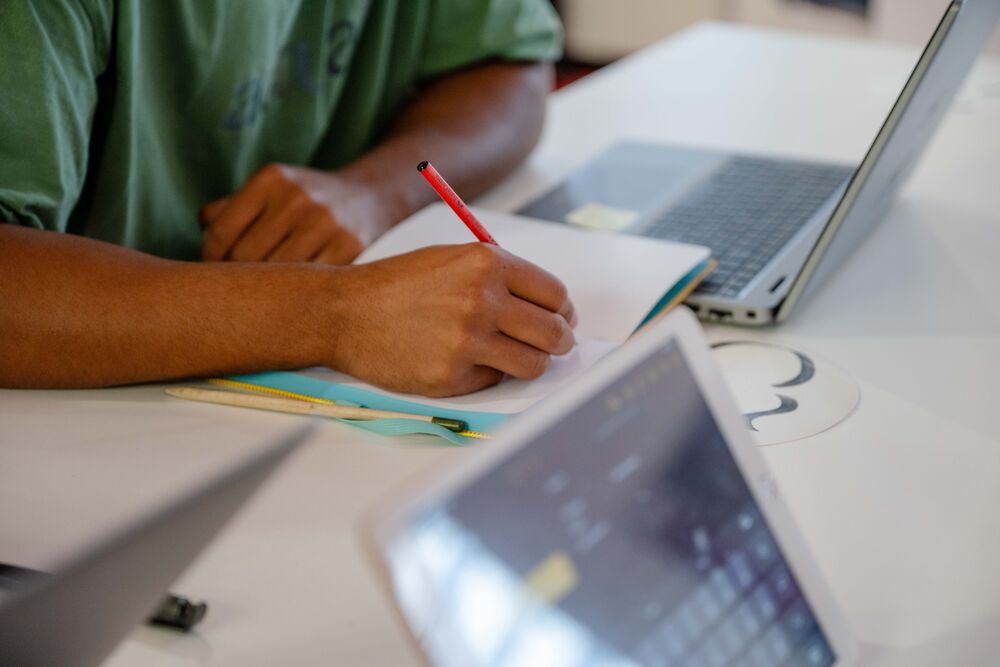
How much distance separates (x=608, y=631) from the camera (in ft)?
1.47

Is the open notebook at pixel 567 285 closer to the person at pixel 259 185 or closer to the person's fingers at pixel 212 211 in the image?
the person at pixel 259 185

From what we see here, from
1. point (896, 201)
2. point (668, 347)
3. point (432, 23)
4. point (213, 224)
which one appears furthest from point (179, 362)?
point (896, 201)

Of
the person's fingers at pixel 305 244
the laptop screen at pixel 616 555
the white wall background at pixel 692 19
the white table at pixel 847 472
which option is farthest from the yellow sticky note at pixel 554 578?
the white wall background at pixel 692 19

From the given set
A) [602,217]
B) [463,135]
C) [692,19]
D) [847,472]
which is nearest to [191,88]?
[463,135]

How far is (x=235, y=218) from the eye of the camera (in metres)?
0.97

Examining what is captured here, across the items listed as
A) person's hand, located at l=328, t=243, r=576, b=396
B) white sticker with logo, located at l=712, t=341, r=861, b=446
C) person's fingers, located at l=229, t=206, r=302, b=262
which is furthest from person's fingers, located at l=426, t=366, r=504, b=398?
person's fingers, located at l=229, t=206, r=302, b=262

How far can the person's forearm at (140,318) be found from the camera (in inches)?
30.9

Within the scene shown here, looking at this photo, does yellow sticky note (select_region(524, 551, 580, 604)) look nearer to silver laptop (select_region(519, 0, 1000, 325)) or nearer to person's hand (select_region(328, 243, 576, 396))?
person's hand (select_region(328, 243, 576, 396))

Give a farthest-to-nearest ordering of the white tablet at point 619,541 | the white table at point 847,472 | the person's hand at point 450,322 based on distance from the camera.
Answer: the person's hand at point 450,322 < the white table at point 847,472 < the white tablet at point 619,541

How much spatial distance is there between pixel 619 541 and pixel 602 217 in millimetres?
636

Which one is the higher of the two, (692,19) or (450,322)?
(450,322)

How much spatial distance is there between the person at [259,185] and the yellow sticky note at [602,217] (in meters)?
0.12

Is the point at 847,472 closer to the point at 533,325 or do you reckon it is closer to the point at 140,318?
the point at 533,325

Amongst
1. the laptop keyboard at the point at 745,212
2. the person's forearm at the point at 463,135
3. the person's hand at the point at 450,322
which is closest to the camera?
the person's hand at the point at 450,322
